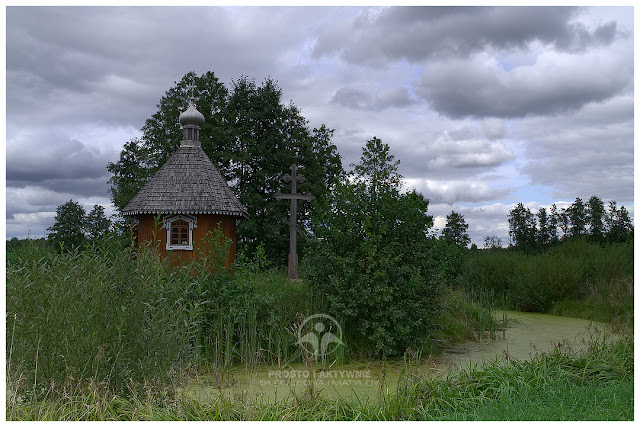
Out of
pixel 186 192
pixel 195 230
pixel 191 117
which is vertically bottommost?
pixel 195 230

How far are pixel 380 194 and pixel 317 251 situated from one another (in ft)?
5.14

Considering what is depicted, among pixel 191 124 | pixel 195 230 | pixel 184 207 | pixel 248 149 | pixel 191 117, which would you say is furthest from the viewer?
pixel 248 149

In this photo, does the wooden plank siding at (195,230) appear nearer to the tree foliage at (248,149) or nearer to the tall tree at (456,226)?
the tree foliage at (248,149)

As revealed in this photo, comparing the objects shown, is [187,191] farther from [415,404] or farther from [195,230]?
[415,404]

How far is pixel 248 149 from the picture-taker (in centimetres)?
2514

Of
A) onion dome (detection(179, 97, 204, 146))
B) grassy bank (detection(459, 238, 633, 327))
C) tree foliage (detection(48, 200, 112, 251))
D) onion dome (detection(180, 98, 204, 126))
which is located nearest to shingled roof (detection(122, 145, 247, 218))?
onion dome (detection(179, 97, 204, 146))

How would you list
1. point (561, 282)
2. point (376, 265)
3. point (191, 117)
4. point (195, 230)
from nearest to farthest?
point (376, 265)
point (195, 230)
point (191, 117)
point (561, 282)

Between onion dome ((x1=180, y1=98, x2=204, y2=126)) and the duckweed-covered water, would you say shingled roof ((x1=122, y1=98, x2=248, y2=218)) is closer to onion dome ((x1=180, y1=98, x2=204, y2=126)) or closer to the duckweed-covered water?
onion dome ((x1=180, y1=98, x2=204, y2=126))

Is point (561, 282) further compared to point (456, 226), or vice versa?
point (456, 226)

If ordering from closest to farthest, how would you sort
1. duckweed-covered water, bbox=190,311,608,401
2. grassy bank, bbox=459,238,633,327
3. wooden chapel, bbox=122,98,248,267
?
1. duckweed-covered water, bbox=190,311,608,401
2. wooden chapel, bbox=122,98,248,267
3. grassy bank, bbox=459,238,633,327

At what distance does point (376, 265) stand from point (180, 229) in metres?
6.16

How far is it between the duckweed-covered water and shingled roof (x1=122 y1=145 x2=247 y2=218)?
5.88 metres

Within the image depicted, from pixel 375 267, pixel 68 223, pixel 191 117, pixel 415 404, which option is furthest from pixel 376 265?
pixel 68 223

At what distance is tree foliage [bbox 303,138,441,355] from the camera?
9539 millimetres
